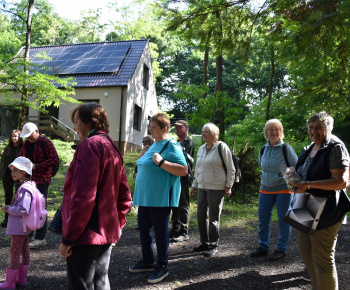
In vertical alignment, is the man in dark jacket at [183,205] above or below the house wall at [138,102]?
below

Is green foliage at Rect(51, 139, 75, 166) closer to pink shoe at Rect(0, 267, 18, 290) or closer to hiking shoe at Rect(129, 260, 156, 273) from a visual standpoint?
hiking shoe at Rect(129, 260, 156, 273)

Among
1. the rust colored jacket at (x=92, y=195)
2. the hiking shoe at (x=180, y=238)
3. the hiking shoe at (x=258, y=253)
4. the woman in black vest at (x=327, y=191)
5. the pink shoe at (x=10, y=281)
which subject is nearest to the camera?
the rust colored jacket at (x=92, y=195)

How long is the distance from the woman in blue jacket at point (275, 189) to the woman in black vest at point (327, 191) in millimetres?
1559

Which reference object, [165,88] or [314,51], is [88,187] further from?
[165,88]

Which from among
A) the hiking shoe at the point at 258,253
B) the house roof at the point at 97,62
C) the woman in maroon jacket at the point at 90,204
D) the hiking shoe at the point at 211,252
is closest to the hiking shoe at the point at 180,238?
the hiking shoe at the point at 211,252

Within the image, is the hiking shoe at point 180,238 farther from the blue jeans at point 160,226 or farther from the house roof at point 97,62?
the house roof at point 97,62

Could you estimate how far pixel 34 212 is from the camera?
3.50 m

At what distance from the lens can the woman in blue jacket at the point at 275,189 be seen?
4.53m

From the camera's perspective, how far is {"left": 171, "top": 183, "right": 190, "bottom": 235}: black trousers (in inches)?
216

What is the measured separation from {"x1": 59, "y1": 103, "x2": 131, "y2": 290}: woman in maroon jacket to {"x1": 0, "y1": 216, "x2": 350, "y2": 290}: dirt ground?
5.26 feet

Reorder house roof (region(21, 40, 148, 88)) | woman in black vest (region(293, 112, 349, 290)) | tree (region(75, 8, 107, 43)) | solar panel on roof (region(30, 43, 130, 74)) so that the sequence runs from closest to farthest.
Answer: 1. woman in black vest (region(293, 112, 349, 290))
2. house roof (region(21, 40, 148, 88))
3. solar panel on roof (region(30, 43, 130, 74))
4. tree (region(75, 8, 107, 43))

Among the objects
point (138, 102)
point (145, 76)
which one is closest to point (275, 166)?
point (138, 102)

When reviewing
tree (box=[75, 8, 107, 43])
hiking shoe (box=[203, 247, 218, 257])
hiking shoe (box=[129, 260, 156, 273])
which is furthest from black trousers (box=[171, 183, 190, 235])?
tree (box=[75, 8, 107, 43])

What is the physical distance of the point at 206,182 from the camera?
15.3ft
